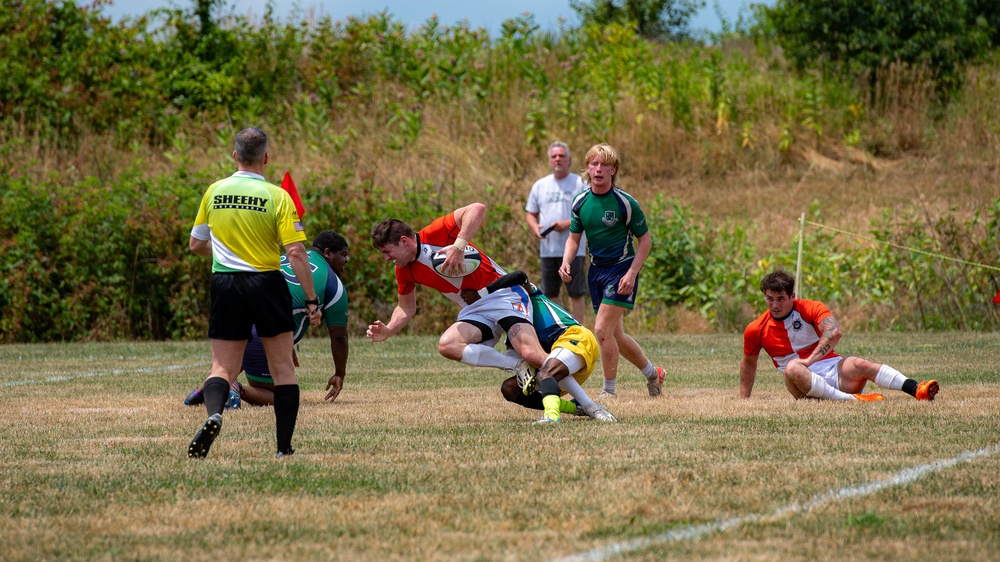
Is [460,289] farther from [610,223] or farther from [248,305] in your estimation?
[248,305]

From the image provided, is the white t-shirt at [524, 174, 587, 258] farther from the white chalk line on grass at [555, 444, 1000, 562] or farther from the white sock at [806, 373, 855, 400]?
the white chalk line on grass at [555, 444, 1000, 562]

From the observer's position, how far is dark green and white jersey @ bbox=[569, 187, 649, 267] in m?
8.99

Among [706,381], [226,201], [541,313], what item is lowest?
[706,381]

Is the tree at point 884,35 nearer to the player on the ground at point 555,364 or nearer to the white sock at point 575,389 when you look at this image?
the player on the ground at point 555,364

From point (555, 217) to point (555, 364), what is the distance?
609cm

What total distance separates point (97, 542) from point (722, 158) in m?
21.6

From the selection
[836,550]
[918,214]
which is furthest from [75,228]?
[836,550]

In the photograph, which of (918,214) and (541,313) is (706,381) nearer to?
(541,313)

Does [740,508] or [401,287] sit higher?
[401,287]

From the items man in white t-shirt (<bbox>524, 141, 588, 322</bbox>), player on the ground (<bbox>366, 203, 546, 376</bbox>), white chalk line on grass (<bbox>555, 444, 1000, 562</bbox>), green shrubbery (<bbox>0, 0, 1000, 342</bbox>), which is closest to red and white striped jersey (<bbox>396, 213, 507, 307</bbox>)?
player on the ground (<bbox>366, 203, 546, 376</bbox>)

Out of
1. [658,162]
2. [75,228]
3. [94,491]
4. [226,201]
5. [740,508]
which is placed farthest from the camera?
[658,162]

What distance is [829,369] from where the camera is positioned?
28.0ft

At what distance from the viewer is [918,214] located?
19375mm

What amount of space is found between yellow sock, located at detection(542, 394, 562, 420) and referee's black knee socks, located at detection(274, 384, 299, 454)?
1.75 m
